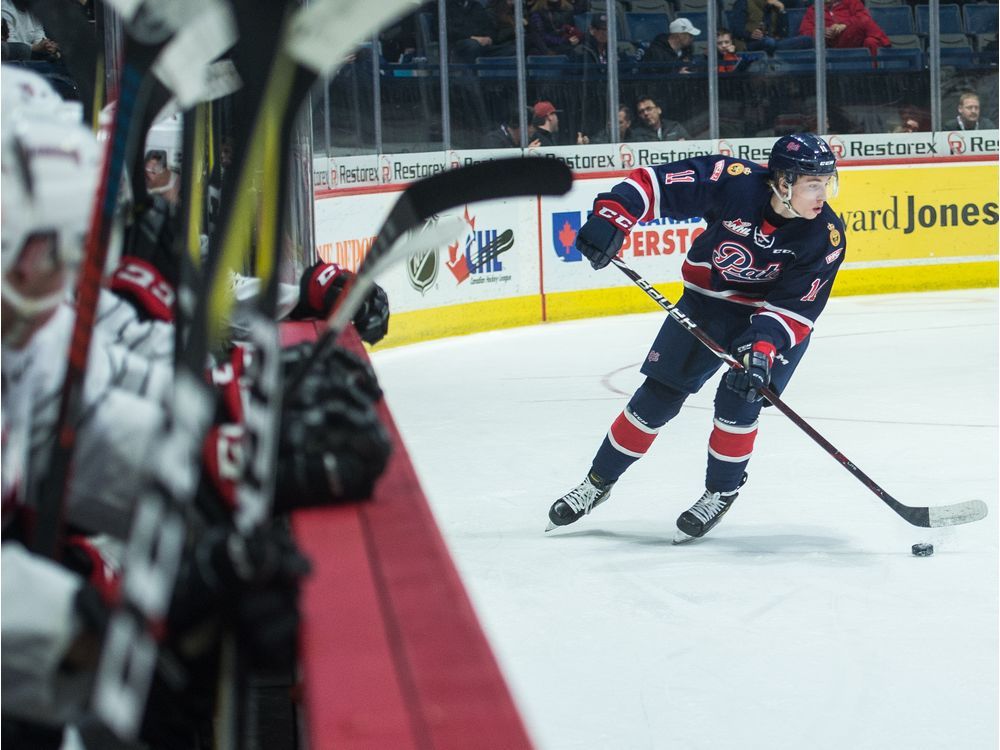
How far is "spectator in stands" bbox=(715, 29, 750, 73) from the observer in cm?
823

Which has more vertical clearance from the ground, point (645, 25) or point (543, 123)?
A: point (645, 25)

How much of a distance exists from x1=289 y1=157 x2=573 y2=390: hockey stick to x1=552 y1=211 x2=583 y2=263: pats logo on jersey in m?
6.11

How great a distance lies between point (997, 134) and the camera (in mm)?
8344

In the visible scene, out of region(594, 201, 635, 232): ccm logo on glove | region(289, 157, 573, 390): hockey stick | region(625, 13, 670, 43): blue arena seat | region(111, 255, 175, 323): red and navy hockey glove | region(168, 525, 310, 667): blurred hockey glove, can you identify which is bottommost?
region(168, 525, 310, 667): blurred hockey glove

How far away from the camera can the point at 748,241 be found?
129 inches

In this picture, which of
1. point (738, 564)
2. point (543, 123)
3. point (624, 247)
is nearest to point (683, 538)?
point (738, 564)

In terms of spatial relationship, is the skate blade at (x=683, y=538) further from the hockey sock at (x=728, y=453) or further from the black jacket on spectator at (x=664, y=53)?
the black jacket on spectator at (x=664, y=53)

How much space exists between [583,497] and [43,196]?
2.57 m

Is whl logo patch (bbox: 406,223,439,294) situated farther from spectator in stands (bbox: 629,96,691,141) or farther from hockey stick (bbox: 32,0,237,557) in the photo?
hockey stick (bbox: 32,0,237,557)

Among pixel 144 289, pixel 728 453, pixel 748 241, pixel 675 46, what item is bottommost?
pixel 728 453

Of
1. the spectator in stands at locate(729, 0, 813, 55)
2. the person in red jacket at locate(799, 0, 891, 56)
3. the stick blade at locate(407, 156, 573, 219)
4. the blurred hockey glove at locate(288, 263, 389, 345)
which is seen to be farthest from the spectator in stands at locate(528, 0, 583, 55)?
the stick blade at locate(407, 156, 573, 219)

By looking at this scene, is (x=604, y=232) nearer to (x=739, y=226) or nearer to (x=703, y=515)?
(x=739, y=226)

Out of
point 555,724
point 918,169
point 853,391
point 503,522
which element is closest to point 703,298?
point 503,522

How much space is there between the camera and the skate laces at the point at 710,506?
3.28 meters
